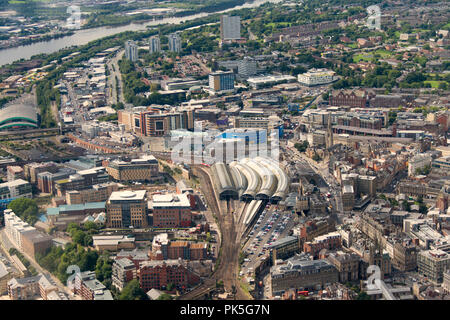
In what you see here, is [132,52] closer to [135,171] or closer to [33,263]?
[135,171]

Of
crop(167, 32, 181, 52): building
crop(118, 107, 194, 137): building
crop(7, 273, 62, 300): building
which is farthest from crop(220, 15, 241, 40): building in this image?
crop(7, 273, 62, 300): building

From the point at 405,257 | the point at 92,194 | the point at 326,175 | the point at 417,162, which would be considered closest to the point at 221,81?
the point at 326,175

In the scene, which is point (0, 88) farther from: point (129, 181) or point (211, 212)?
point (211, 212)

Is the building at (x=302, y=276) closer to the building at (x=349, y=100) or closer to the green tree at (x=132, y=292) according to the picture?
the green tree at (x=132, y=292)

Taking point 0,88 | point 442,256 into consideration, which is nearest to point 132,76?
point 0,88

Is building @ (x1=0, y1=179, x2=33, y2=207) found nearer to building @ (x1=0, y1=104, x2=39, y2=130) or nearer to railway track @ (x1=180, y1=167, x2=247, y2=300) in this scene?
railway track @ (x1=180, y1=167, x2=247, y2=300)

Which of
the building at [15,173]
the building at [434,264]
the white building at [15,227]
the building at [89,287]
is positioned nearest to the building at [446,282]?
the building at [434,264]
